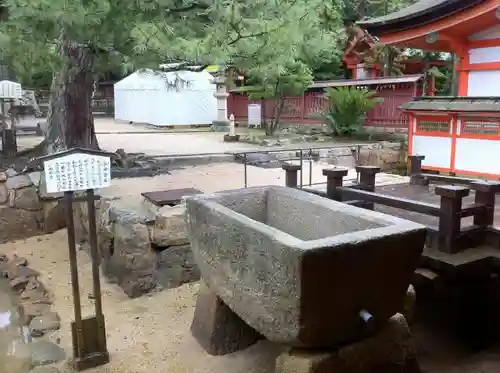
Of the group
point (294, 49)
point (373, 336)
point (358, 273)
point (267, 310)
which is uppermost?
point (294, 49)

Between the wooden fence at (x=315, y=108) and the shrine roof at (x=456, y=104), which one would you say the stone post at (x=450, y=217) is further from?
the wooden fence at (x=315, y=108)

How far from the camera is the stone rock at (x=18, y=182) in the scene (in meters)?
6.90

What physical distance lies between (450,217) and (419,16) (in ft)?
17.3

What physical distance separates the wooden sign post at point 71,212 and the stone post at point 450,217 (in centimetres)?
247

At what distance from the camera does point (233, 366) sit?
3332mm

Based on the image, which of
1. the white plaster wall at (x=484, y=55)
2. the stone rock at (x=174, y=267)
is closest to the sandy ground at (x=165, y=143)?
the white plaster wall at (x=484, y=55)

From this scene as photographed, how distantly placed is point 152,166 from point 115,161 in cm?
60

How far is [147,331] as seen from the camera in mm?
4062

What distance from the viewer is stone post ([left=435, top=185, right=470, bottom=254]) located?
346cm

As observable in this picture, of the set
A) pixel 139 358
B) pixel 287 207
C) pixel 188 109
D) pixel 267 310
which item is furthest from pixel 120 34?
pixel 188 109

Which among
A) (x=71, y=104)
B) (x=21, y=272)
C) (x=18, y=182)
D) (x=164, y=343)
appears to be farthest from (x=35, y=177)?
(x=164, y=343)

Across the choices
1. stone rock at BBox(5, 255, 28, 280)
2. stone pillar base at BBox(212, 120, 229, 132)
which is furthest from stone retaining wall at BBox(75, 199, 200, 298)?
stone pillar base at BBox(212, 120, 229, 132)

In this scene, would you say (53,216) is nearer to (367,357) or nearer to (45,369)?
(45,369)

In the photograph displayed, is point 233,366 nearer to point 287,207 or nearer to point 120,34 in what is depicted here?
point 287,207
